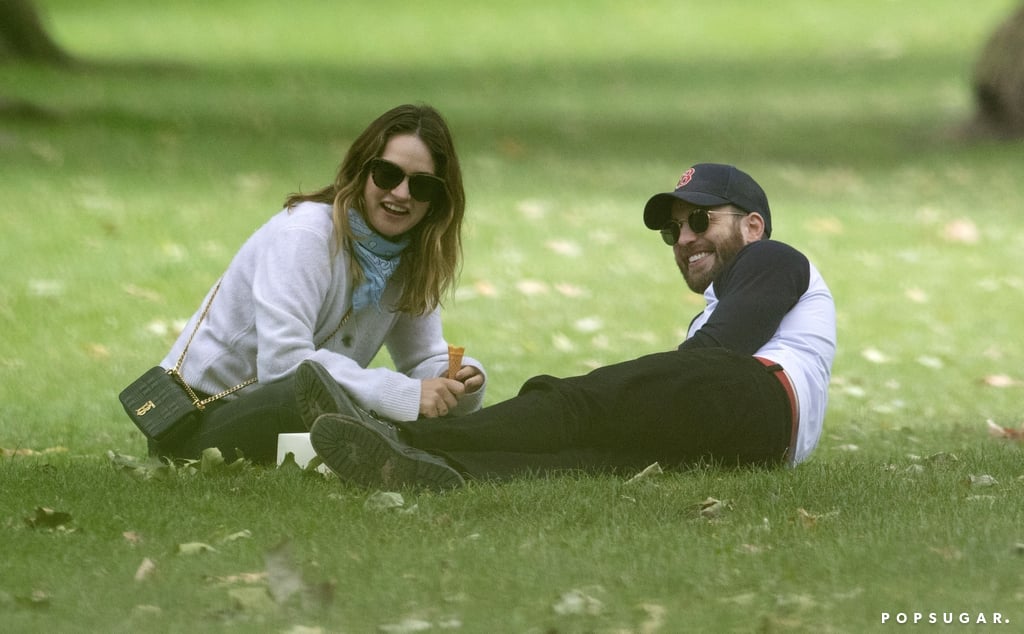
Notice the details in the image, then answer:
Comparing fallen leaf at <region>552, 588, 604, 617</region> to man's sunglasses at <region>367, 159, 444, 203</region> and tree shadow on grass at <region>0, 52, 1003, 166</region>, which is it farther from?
tree shadow on grass at <region>0, 52, 1003, 166</region>

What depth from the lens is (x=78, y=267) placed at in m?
9.22

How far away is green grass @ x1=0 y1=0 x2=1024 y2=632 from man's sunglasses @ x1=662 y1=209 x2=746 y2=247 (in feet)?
2.71

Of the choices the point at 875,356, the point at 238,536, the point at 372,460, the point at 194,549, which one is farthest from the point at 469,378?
the point at 875,356

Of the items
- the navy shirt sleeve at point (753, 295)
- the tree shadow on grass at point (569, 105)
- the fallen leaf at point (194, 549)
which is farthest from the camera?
the tree shadow on grass at point (569, 105)

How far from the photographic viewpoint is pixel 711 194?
5.42 meters

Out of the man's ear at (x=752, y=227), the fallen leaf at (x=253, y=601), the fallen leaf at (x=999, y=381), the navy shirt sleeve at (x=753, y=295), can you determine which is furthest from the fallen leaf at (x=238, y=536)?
the fallen leaf at (x=999, y=381)

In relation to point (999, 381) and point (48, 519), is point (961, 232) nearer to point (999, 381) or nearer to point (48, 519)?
point (999, 381)

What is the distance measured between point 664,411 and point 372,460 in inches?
35.1

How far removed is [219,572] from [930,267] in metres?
7.71

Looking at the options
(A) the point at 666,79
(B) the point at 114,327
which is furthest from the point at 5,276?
(A) the point at 666,79

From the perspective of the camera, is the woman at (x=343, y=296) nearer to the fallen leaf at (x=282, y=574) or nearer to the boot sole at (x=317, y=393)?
the boot sole at (x=317, y=393)

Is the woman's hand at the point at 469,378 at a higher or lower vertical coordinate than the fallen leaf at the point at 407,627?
higher

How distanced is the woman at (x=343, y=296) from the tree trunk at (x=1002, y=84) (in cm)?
1099

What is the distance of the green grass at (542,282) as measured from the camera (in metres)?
Result: 3.82
